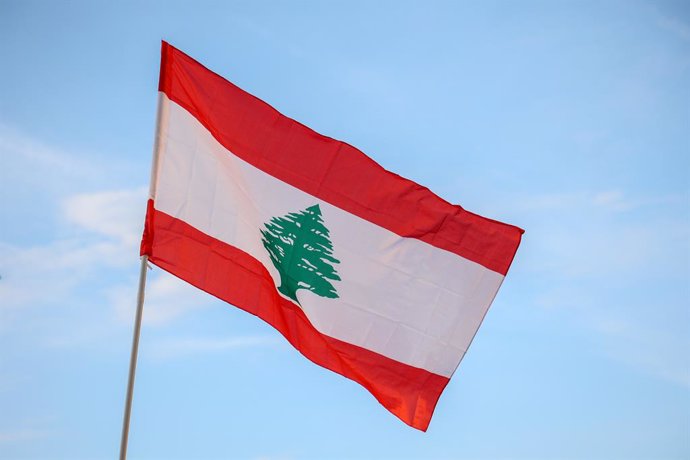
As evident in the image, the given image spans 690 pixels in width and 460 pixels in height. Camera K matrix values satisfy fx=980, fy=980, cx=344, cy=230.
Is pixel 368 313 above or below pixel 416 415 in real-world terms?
above

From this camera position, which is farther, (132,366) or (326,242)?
(326,242)

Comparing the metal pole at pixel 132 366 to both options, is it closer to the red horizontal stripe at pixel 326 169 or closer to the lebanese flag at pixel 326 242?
the lebanese flag at pixel 326 242

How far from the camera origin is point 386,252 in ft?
51.4

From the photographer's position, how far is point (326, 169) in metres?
15.5

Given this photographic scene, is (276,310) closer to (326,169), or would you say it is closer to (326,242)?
(326,242)

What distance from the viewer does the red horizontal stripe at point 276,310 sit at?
46.6ft

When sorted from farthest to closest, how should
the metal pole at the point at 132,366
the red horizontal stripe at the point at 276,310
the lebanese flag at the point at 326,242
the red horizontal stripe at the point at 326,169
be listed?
1. the red horizontal stripe at the point at 326,169
2. the lebanese flag at the point at 326,242
3. the red horizontal stripe at the point at 276,310
4. the metal pole at the point at 132,366

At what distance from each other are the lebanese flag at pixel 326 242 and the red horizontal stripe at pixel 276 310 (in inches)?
0.7

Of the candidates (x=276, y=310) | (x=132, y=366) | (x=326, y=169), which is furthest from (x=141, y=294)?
(x=326, y=169)

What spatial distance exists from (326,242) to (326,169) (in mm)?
1161

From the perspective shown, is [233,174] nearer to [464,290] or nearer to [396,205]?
[396,205]

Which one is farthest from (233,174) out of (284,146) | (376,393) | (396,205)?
(376,393)

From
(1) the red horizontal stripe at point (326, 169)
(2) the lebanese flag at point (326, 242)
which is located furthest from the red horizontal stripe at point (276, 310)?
(1) the red horizontal stripe at point (326, 169)

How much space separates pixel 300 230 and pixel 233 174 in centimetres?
138
